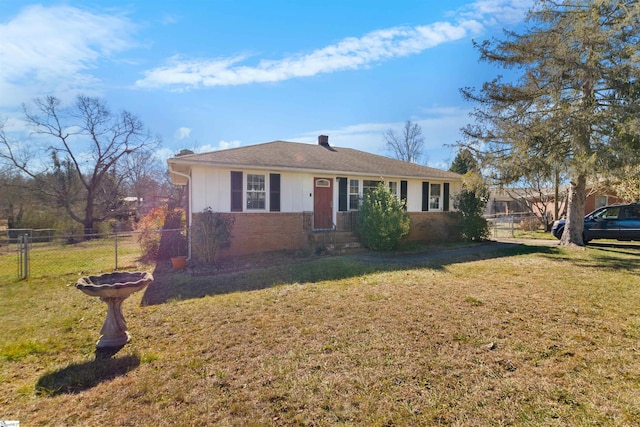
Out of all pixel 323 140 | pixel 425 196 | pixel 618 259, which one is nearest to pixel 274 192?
pixel 323 140

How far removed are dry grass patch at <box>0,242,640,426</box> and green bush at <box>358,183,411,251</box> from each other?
14.7 feet

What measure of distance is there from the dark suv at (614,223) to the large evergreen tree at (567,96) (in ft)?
4.60

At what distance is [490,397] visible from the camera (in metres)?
2.70

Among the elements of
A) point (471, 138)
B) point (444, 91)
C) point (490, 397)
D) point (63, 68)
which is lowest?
point (490, 397)

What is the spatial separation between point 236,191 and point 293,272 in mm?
3800

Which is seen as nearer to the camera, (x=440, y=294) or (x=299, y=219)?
(x=440, y=294)

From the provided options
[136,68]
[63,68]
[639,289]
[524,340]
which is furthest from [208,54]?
[639,289]

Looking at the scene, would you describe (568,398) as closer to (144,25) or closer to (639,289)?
(639,289)

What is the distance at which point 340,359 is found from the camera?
3391 millimetres

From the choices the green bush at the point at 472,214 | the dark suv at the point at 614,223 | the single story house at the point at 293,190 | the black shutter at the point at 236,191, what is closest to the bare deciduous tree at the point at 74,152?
the single story house at the point at 293,190

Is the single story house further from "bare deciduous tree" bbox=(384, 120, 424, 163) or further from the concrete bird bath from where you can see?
"bare deciduous tree" bbox=(384, 120, 424, 163)

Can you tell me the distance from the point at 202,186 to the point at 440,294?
744 centimetres

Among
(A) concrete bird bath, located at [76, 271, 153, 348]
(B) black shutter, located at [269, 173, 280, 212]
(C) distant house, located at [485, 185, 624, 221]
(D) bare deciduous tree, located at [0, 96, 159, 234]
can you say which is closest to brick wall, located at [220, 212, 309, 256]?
(B) black shutter, located at [269, 173, 280, 212]

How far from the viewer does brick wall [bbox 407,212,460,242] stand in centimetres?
1378
